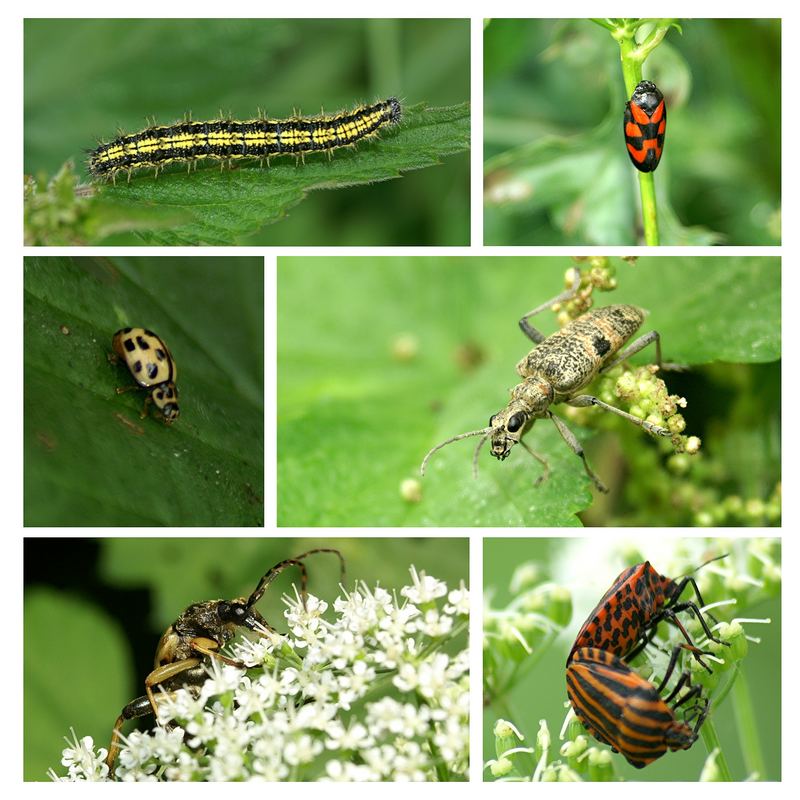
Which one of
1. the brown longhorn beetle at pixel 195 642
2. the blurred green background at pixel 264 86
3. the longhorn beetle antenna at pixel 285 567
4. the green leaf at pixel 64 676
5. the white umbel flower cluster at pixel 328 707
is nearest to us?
the white umbel flower cluster at pixel 328 707

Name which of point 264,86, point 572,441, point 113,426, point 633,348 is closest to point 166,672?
point 113,426

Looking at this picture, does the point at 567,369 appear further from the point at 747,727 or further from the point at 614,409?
the point at 747,727

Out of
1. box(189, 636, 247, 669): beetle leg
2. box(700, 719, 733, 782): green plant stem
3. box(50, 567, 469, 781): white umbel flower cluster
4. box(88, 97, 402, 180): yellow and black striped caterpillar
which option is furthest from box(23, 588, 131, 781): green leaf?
box(700, 719, 733, 782): green plant stem

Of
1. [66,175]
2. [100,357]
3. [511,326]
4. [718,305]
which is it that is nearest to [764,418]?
[718,305]

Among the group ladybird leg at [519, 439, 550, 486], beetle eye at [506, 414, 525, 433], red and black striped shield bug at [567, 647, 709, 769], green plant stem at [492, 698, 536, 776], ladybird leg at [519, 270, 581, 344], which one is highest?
ladybird leg at [519, 270, 581, 344]

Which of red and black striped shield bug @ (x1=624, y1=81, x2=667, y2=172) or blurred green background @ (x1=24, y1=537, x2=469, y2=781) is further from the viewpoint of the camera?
blurred green background @ (x1=24, y1=537, x2=469, y2=781)

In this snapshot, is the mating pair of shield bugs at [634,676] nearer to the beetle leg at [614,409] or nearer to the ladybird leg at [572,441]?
Result: the ladybird leg at [572,441]

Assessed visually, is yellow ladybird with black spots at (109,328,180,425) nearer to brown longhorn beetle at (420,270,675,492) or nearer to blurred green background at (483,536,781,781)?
brown longhorn beetle at (420,270,675,492)

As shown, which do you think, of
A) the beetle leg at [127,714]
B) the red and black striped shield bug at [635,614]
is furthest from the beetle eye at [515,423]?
the beetle leg at [127,714]
